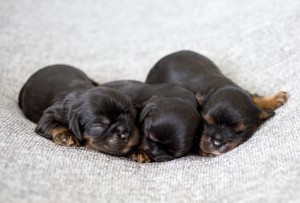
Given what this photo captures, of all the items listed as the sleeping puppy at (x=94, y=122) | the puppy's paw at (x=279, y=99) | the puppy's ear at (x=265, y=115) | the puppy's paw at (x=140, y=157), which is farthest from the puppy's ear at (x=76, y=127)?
the puppy's paw at (x=279, y=99)

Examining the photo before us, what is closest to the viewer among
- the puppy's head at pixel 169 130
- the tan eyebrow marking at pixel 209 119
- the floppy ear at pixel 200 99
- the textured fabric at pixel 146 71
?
the textured fabric at pixel 146 71

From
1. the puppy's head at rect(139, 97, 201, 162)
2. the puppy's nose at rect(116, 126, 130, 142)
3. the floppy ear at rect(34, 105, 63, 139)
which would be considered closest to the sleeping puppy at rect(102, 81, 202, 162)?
the puppy's head at rect(139, 97, 201, 162)

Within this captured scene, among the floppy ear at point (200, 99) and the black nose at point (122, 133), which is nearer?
the black nose at point (122, 133)

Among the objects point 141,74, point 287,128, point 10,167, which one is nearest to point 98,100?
point 10,167

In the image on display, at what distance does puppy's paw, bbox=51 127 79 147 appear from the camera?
2648 millimetres

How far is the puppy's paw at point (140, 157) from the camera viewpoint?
2.68m

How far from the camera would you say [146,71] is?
419 centimetres

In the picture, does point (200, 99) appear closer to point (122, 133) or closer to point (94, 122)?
point (122, 133)

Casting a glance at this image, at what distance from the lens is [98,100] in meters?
2.69

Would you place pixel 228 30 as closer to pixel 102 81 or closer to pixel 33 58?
pixel 102 81

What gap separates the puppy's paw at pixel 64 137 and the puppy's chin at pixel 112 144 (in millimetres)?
86

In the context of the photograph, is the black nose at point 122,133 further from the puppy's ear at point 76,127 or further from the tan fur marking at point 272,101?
the tan fur marking at point 272,101

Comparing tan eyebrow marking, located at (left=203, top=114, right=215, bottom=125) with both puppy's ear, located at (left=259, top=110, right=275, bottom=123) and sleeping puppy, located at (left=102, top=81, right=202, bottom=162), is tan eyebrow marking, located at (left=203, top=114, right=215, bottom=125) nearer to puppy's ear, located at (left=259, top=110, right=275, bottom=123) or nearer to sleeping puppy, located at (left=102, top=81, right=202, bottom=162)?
sleeping puppy, located at (left=102, top=81, right=202, bottom=162)

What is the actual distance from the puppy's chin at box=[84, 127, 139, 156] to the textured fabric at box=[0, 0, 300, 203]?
79 millimetres
